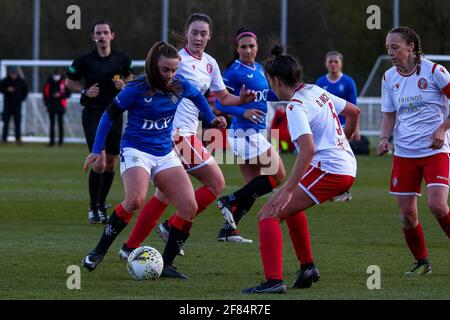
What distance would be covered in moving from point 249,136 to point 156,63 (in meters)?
Result: 3.17

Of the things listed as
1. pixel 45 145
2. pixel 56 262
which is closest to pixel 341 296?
pixel 56 262

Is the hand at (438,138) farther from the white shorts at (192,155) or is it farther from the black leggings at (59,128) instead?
the black leggings at (59,128)

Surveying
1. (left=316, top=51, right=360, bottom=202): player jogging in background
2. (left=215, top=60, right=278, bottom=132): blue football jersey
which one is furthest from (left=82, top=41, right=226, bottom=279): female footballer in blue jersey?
(left=316, top=51, right=360, bottom=202): player jogging in background

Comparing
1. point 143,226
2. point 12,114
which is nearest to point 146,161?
point 143,226

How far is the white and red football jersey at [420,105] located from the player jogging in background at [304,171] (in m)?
0.98

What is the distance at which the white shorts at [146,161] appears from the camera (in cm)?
848

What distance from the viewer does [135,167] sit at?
27.8 feet

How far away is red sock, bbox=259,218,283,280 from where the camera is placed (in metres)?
7.42

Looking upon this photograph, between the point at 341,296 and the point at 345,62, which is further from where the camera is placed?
the point at 345,62

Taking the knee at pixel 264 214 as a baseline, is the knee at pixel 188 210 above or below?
below

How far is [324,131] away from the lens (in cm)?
765

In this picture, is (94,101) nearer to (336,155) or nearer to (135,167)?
(135,167)

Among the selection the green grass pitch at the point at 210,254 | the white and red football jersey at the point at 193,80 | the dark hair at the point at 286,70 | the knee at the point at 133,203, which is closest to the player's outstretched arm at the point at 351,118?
the dark hair at the point at 286,70

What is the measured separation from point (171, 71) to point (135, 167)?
0.82 metres
